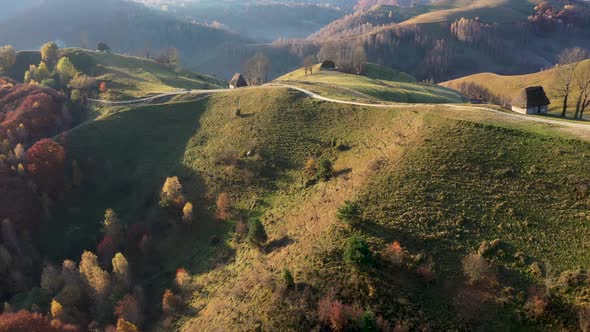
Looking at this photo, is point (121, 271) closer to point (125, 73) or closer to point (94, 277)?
point (94, 277)

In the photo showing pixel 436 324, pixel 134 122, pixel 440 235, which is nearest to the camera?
pixel 436 324

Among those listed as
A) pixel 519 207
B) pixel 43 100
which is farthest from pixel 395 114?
pixel 43 100

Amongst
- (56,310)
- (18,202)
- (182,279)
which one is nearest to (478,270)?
(182,279)

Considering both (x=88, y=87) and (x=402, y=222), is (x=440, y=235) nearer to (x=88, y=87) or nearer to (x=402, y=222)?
(x=402, y=222)

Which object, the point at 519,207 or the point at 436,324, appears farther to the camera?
the point at 519,207

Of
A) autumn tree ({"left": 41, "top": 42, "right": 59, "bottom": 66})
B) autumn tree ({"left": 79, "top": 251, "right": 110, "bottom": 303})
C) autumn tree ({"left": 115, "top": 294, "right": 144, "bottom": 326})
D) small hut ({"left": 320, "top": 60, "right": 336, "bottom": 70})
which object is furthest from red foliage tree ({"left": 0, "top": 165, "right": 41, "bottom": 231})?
small hut ({"left": 320, "top": 60, "right": 336, "bottom": 70})

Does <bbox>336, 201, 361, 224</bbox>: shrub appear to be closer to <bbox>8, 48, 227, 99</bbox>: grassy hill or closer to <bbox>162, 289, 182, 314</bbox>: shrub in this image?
<bbox>162, 289, 182, 314</bbox>: shrub
